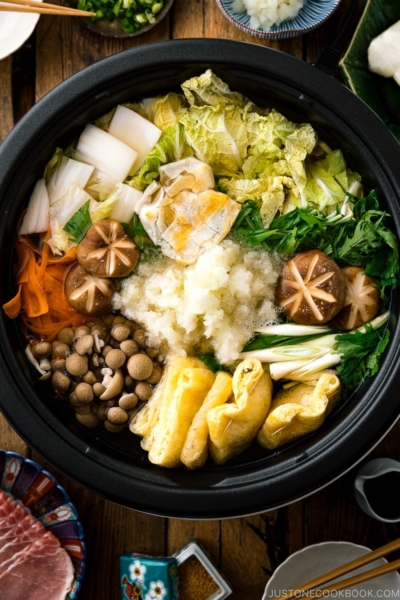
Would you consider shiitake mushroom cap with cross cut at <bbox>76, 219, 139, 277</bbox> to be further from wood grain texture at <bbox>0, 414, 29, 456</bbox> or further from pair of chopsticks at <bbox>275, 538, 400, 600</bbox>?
pair of chopsticks at <bbox>275, 538, 400, 600</bbox>

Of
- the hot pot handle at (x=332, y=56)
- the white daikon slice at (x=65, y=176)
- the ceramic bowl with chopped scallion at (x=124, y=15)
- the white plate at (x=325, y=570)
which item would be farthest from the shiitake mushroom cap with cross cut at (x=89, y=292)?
the white plate at (x=325, y=570)

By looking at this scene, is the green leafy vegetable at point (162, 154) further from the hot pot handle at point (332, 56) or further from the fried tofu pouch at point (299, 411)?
→ the fried tofu pouch at point (299, 411)

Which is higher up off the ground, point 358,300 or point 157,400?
point 358,300

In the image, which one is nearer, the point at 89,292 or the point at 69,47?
the point at 89,292

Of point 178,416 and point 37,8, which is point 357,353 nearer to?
point 178,416

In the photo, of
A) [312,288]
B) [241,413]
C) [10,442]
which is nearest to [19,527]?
[10,442]

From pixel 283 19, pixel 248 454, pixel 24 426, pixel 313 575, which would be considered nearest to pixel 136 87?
pixel 283 19

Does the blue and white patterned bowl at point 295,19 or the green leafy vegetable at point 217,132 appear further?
the blue and white patterned bowl at point 295,19
